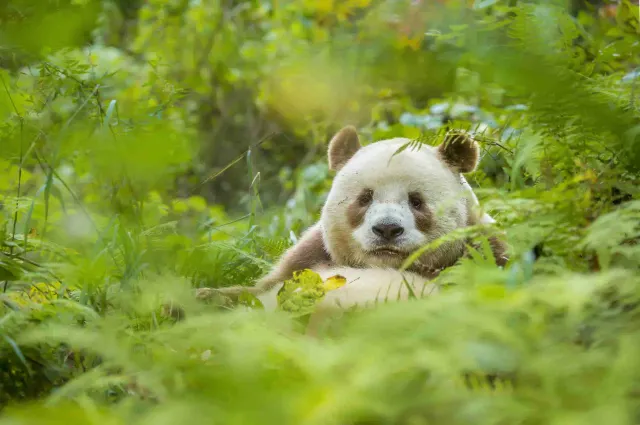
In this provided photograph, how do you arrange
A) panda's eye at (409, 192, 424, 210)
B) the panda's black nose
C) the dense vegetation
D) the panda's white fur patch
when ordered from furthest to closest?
panda's eye at (409, 192, 424, 210)
the panda's black nose
the panda's white fur patch
the dense vegetation

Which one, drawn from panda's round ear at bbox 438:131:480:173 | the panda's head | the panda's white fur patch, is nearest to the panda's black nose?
the panda's head

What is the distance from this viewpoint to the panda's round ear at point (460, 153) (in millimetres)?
3506

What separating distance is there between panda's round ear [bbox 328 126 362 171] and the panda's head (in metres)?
0.16

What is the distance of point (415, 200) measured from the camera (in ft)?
11.3

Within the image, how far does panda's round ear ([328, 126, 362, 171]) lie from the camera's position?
385 centimetres

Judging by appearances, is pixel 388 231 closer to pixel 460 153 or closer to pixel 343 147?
pixel 460 153

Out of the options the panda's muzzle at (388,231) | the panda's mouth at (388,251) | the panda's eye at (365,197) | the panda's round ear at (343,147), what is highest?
the panda's round ear at (343,147)

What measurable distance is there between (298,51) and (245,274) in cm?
535

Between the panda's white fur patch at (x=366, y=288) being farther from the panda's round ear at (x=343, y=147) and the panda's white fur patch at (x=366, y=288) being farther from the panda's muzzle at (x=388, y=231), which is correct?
the panda's round ear at (x=343, y=147)

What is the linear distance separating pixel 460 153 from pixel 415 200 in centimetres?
32

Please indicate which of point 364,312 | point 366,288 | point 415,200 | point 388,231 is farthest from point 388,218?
point 364,312

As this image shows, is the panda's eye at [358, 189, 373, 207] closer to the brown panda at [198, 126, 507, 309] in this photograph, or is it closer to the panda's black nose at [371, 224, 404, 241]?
the brown panda at [198, 126, 507, 309]

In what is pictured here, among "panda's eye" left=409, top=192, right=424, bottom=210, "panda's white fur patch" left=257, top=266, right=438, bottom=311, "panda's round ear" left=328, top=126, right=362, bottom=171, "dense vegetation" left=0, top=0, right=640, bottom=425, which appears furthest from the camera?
"panda's round ear" left=328, top=126, right=362, bottom=171

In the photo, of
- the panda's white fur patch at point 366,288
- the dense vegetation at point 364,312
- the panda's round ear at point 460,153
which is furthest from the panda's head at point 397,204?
the dense vegetation at point 364,312
